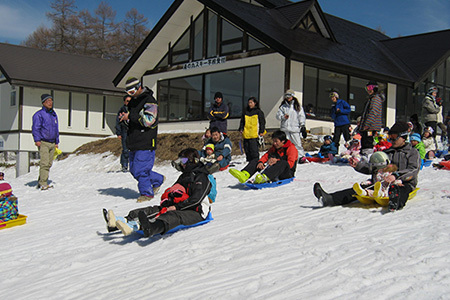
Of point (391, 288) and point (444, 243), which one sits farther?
point (444, 243)

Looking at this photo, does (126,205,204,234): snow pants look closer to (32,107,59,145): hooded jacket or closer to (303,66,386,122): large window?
(32,107,59,145): hooded jacket

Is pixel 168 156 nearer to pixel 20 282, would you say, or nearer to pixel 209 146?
pixel 209 146

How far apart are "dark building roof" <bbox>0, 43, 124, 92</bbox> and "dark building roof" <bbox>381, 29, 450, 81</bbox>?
15.6m

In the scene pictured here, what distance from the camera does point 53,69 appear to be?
24.0 metres

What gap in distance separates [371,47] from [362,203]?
1936cm

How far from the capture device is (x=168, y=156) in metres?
15.8

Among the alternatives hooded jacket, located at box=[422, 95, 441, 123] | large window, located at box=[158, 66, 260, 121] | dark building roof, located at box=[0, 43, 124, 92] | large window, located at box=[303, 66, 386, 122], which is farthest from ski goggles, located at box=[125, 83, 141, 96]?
dark building roof, located at box=[0, 43, 124, 92]

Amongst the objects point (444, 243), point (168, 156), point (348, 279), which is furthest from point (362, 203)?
point (168, 156)

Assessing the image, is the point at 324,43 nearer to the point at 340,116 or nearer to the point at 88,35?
the point at 340,116

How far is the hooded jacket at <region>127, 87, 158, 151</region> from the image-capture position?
26.8 ft

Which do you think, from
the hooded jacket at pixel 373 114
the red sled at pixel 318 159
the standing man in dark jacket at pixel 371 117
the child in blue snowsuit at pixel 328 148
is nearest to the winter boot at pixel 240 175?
the standing man in dark jacket at pixel 371 117

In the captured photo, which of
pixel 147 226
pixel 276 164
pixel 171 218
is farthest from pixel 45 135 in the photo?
pixel 147 226

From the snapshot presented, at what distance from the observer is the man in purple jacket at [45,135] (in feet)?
34.2

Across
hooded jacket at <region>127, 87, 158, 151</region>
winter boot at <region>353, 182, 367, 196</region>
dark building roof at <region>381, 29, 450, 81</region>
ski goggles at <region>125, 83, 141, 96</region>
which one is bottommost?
winter boot at <region>353, 182, 367, 196</region>
